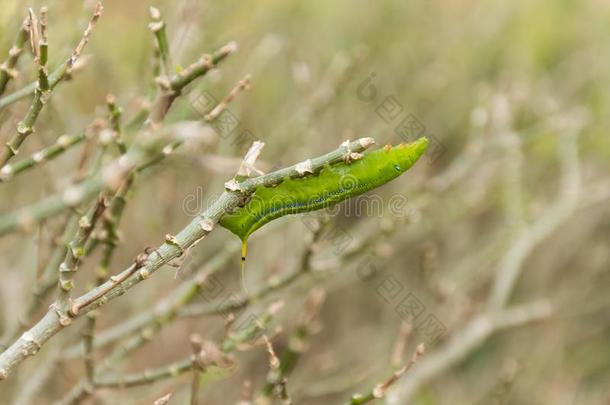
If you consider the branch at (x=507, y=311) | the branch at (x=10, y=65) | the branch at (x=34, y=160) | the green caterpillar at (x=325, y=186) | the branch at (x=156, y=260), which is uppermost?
the branch at (x=10, y=65)

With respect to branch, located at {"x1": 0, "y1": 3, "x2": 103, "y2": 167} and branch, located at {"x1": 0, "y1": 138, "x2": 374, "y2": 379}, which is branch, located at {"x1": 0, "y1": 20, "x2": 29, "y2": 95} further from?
branch, located at {"x1": 0, "y1": 138, "x2": 374, "y2": 379}

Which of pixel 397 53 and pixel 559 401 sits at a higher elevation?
pixel 397 53

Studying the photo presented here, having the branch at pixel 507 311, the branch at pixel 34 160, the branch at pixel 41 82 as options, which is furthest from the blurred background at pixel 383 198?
the branch at pixel 41 82

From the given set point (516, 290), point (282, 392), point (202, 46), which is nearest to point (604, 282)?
point (516, 290)

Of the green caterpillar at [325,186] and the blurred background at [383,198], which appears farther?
the blurred background at [383,198]

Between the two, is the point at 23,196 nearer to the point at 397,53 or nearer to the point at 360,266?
the point at 360,266

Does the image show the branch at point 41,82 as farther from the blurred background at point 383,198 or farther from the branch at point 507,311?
the branch at point 507,311
